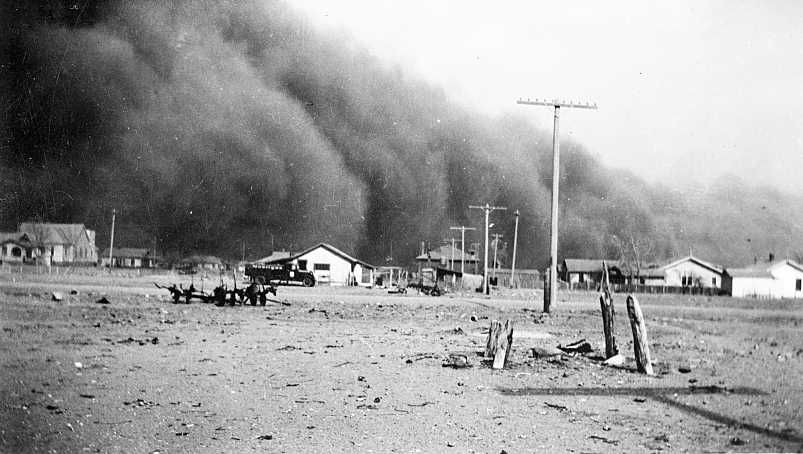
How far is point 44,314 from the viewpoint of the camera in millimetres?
18016

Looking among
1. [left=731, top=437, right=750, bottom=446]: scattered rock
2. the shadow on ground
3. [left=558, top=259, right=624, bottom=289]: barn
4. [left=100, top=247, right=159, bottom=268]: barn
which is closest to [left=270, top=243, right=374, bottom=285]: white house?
[left=558, top=259, right=624, bottom=289]: barn

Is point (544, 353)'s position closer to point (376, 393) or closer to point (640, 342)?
point (640, 342)

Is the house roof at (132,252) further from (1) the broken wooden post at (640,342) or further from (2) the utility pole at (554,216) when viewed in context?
(1) the broken wooden post at (640,342)

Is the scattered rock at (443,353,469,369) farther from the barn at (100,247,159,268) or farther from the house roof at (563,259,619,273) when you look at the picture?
the barn at (100,247,159,268)

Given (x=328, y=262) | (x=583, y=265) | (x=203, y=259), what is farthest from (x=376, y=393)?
(x=203, y=259)

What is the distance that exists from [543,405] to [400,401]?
6.07 ft

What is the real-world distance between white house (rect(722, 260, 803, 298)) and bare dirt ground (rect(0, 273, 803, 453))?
0.84 feet

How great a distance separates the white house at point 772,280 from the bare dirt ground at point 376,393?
25cm

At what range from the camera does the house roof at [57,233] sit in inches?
2008

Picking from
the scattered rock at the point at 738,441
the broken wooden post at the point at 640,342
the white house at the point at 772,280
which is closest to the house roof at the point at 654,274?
the broken wooden post at the point at 640,342

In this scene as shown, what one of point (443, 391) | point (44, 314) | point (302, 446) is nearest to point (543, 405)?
point (443, 391)

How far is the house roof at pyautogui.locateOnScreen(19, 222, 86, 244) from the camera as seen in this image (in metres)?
51.0

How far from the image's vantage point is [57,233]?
67500 millimetres

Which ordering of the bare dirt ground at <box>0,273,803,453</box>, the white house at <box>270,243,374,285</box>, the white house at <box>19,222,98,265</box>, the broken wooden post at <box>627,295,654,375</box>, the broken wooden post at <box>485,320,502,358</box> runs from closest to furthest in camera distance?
the bare dirt ground at <box>0,273,803,453</box> < the broken wooden post at <box>627,295,654,375</box> < the broken wooden post at <box>485,320,502,358</box> < the white house at <box>19,222,98,265</box> < the white house at <box>270,243,374,285</box>
